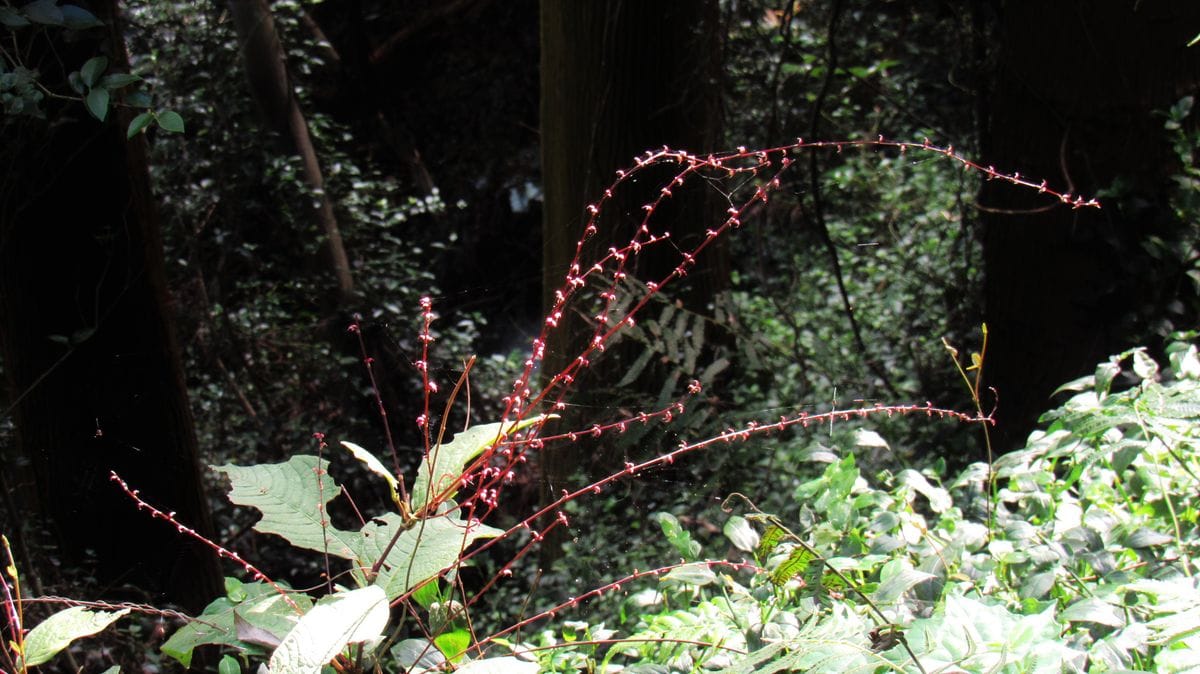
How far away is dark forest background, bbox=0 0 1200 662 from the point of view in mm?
2645

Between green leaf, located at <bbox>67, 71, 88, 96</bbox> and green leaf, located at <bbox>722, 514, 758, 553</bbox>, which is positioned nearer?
green leaf, located at <bbox>722, 514, 758, 553</bbox>

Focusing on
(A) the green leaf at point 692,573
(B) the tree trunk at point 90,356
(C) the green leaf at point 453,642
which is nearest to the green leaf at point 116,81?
(B) the tree trunk at point 90,356

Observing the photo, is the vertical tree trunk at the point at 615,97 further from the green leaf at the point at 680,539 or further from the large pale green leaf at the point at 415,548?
the large pale green leaf at the point at 415,548

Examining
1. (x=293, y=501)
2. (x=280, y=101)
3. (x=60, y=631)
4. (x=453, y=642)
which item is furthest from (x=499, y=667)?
(x=280, y=101)

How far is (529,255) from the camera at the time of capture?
777 centimetres

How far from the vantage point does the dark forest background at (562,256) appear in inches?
104

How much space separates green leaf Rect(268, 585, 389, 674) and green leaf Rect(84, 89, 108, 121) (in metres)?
1.38

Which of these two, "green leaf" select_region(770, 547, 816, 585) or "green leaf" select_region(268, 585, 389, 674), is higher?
"green leaf" select_region(268, 585, 389, 674)

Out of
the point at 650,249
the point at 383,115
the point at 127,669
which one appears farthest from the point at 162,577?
the point at 383,115

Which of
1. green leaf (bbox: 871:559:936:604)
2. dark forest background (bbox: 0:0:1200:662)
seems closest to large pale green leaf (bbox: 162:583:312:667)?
dark forest background (bbox: 0:0:1200:662)

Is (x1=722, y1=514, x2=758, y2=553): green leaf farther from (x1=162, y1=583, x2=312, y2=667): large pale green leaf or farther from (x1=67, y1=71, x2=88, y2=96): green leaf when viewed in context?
(x1=67, y1=71, x2=88, y2=96): green leaf

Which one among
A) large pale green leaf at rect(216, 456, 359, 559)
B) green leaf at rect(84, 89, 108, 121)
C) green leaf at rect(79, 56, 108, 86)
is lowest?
large pale green leaf at rect(216, 456, 359, 559)

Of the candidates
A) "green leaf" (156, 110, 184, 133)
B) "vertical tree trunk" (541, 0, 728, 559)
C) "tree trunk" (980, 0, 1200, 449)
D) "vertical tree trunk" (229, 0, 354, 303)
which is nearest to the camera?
"green leaf" (156, 110, 184, 133)

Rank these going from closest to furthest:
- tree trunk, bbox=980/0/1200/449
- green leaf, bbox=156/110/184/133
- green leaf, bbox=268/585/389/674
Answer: green leaf, bbox=268/585/389/674
green leaf, bbox=156/110/184/133
tree trunk, bbox=980/0/1200/449
